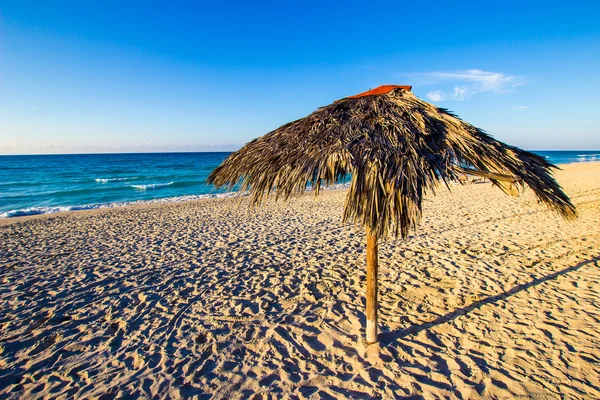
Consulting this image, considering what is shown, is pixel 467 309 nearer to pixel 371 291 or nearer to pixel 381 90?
pixel 371 291

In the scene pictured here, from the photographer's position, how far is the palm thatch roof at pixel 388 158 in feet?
7.77

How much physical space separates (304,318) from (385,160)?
235 centimetres

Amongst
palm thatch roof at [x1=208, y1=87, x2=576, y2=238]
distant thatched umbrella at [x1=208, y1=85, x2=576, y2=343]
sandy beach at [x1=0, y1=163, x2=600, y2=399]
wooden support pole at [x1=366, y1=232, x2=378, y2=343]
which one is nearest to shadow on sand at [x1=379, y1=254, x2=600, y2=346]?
sandy beach at [x1=0, y1=163, x2=600, y2=399]

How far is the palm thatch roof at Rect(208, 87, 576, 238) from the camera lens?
237 cm

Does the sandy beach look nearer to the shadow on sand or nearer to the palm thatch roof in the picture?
the shadow on sand

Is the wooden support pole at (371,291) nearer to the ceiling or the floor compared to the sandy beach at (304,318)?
nearer to the ceiling

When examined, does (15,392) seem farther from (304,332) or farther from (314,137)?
(314,137)

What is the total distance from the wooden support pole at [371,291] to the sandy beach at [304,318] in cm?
17

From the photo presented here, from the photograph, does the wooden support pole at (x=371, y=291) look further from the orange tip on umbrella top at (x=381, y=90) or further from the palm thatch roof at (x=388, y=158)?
the orange tip on umbrella top at (x=381, y=90)

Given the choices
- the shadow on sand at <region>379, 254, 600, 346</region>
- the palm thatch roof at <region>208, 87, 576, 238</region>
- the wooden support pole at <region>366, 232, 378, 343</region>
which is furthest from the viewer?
the shadow on sand at <region>379, 254, 600, 346</region>

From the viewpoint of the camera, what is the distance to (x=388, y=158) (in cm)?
239

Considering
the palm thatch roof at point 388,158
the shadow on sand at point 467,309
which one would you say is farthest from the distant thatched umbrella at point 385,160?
the shadow on sand at point 467,309

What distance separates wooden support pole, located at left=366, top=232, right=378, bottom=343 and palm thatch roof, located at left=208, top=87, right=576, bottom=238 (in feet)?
1.51

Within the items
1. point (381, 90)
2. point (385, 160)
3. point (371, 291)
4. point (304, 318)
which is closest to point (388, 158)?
point (385, 160)
